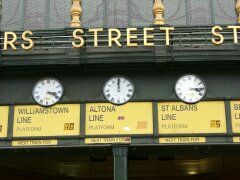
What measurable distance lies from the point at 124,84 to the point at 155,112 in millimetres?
1720

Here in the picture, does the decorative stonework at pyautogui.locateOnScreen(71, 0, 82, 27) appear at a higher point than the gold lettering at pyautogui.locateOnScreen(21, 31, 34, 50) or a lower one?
higher

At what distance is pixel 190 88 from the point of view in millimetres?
20406

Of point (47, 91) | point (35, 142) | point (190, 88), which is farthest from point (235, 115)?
point (35, 142)

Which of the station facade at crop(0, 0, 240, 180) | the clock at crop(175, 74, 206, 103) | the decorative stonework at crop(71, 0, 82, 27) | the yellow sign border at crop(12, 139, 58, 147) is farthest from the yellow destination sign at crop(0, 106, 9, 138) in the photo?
the clock at crop(175, 74, 206, 103)

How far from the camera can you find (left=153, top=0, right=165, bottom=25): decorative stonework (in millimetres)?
20922

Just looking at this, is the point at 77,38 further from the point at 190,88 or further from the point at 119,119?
the point at 190,88

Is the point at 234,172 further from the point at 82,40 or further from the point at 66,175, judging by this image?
the point at 82,40

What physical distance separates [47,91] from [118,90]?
2898mm

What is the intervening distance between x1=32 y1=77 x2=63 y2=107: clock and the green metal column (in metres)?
3.22

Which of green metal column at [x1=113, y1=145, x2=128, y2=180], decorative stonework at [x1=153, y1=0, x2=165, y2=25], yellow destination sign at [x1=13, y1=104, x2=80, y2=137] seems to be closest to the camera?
green metal column at [x1=113, y1=145, x2=128, y2=180]

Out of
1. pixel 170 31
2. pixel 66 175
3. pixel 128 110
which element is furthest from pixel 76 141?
pixel 66 175

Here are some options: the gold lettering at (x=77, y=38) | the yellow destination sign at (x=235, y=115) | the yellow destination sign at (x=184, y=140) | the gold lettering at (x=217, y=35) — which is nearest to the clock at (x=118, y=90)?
the gold lettering at (x=77, y=38)

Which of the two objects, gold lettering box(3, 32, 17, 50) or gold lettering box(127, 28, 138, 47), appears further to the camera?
gold lettering box(3, 32, 17, 50)

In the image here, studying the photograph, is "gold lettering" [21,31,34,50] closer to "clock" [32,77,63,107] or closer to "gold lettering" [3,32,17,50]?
"gold lettering" [3,32,17,50]
